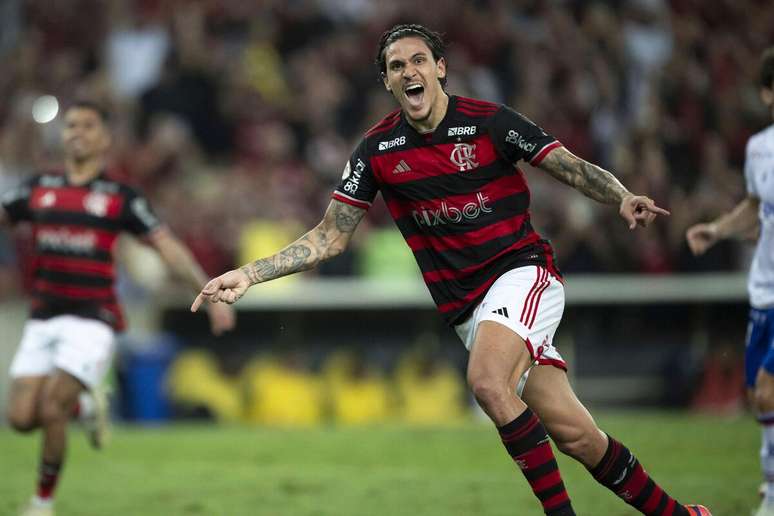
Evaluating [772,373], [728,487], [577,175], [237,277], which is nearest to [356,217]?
[237,277]

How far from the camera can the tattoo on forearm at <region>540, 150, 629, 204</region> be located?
20.2ft

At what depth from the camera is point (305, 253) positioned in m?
6.73

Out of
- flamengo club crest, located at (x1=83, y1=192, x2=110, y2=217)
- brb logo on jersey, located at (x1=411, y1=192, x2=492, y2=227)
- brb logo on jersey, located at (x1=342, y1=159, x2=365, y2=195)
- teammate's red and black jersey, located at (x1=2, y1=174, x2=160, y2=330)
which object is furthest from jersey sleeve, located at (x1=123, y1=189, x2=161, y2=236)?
brb logo on jersey, located at (x1=411, y1=192, x2=492, y2=227)

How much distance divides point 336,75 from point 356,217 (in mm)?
12362

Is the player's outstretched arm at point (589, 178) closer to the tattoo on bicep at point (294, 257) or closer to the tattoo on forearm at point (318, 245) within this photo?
the tattoo on forearm at point (318, 245)

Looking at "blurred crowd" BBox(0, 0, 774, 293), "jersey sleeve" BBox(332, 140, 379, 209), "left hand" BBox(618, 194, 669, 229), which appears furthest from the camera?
"blurred crowd" BBox(0, 0, 774, 293)

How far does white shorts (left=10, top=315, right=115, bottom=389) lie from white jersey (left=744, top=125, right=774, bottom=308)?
4.49 meters

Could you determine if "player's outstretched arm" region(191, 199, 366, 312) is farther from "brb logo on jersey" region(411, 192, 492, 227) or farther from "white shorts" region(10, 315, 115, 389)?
"white shorts" region(10, 315, 115, 389)

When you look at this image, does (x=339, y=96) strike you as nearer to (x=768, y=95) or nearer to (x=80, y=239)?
(x=80, y=239)

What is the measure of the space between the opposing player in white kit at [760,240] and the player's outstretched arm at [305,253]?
243 centimetres

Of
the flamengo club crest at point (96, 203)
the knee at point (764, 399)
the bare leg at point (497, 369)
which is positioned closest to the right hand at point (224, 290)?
the bare leg at point (497, 369)

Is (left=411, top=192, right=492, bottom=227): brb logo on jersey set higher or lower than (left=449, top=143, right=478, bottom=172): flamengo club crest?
lower

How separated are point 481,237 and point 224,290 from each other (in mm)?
1326

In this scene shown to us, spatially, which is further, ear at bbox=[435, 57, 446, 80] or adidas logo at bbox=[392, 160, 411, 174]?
ear at bbox=[435, 57, 446, 80]
